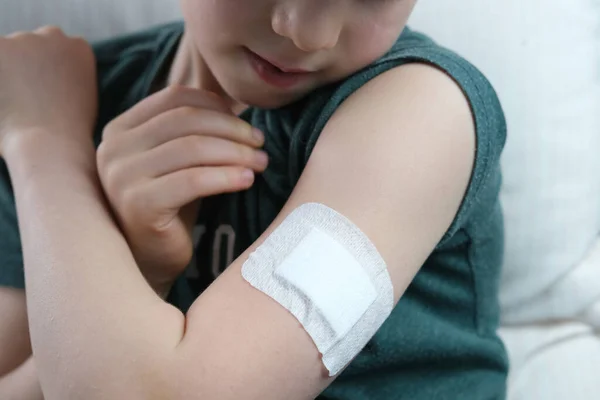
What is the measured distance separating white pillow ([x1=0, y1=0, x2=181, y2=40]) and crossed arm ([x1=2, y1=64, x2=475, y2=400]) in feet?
1.75

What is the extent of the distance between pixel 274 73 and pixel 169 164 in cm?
14

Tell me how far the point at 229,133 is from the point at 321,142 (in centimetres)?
11

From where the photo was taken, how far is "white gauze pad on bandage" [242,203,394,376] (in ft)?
1.90

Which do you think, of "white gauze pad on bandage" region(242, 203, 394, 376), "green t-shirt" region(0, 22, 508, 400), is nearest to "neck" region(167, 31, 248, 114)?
"green t-shirt" region(0, 22, 508, 400)

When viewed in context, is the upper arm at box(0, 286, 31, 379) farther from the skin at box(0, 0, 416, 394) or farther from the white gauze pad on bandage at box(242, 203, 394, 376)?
the white gauze pad on bandage at box(242, 203, 394, 376)

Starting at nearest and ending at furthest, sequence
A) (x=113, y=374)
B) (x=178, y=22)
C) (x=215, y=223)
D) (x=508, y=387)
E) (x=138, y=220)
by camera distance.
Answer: (x=113, y=374) < (x=138, y=220) < (x=215, y=223) < (x=508, y=387) < (x=178, y=22)

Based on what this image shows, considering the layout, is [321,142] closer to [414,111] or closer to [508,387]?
[414,111]

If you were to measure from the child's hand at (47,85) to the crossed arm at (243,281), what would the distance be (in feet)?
0.63

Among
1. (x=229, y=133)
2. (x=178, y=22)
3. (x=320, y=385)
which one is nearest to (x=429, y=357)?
(x=320, y=385)

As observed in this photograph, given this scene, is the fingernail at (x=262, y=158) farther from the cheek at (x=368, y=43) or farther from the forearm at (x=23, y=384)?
the forearm at (x=23, y=384)

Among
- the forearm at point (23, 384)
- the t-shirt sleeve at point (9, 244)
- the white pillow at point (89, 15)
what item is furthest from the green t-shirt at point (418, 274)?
the white pillow at point (89, 15)

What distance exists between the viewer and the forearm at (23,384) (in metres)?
0.76

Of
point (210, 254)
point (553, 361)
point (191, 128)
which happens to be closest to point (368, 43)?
point (191, 128)

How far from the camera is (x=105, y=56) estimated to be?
104 centimetres
